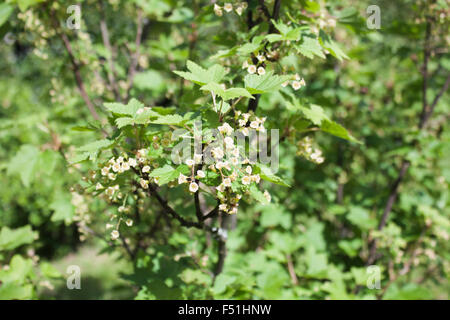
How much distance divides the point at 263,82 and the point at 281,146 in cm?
217

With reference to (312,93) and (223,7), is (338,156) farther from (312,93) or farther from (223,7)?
(223,7)

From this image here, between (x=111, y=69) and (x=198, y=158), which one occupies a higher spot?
(x=111, y=69)

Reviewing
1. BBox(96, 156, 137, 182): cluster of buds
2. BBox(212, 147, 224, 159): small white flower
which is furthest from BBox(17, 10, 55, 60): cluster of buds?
BBox(212, 147, 224, 159): small white flower

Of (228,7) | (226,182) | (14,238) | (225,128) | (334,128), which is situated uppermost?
(228,7)

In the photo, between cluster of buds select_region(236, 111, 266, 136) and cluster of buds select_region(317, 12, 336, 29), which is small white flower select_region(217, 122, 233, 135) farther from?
cluster of buds select_region(317, 12, 336, 29)

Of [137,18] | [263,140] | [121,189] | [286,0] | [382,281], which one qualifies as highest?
[137,18]

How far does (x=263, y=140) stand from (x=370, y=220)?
200 cm

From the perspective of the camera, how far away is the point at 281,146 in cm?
382

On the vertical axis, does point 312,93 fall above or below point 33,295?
above

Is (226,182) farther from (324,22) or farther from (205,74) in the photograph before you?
(324,22)

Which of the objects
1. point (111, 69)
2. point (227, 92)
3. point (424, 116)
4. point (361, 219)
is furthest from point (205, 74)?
point (424, 116)
